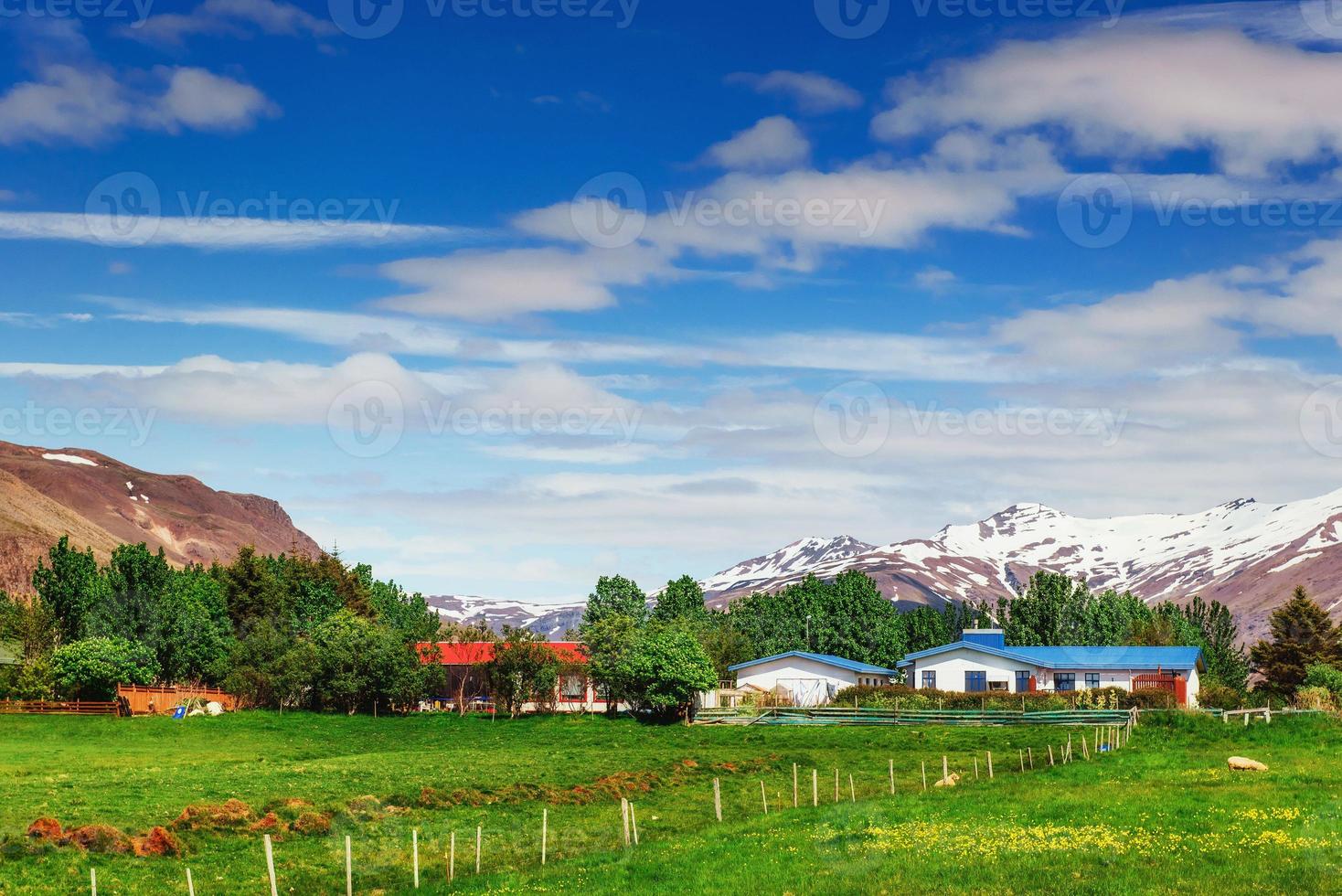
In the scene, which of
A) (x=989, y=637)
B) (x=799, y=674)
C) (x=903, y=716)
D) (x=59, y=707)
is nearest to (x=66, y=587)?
(x=59, y=707)

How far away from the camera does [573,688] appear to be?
118688 mm

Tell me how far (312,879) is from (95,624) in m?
86.7

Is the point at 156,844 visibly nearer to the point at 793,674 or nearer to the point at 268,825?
the point at 268,825

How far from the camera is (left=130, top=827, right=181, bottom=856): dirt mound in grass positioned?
36750 mm

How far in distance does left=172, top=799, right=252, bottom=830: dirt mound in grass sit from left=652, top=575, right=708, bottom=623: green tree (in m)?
110

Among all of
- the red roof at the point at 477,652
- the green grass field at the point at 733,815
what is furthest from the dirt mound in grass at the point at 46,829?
the red roof at the point at 477,652

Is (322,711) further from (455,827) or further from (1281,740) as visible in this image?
(1281,740)

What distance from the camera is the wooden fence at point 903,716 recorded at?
81438 mm

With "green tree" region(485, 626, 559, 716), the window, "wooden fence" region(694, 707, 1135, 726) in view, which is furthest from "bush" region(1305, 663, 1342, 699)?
the window

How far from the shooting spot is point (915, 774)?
2281 inches

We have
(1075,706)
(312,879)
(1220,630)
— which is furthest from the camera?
→ (1220,630)

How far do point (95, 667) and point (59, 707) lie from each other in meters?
3.85

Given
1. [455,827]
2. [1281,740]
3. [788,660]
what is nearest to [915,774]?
[1281,740]

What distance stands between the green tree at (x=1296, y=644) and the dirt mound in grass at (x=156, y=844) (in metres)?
118
